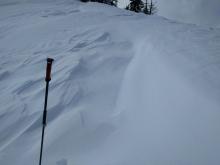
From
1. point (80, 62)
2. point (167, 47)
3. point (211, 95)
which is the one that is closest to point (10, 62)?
point (80, 62)

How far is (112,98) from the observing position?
15.9 feet

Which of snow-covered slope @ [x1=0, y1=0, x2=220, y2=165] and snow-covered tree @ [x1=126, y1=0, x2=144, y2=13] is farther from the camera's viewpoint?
snow-covered tree @ [x1=126, y1=0, x2=144, y2=13]

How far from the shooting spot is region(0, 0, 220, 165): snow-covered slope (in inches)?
142

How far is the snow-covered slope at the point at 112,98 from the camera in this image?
11.8 feet

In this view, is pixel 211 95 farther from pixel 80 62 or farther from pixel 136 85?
pixel 80 62

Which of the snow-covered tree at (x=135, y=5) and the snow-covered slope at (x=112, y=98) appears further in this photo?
Answer: the snow-covered tree at (x=135, y=5)

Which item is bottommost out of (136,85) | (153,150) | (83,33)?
(153,150)

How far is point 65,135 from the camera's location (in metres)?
3.86

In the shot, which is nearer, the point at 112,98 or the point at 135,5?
the point at 112,98

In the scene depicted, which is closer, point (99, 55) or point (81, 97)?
point (81, 97)

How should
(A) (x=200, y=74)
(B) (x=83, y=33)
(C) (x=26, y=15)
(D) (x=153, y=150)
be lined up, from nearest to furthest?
(D) (x=153, y=150) < (A) (x=200, y=74) < (B) (x=83, y=33) < (C) (x=26, y=15)

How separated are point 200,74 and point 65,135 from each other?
3088 mm

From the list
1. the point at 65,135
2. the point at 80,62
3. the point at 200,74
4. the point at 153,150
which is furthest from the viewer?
the point at 80,62

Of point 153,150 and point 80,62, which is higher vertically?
point 80,62
